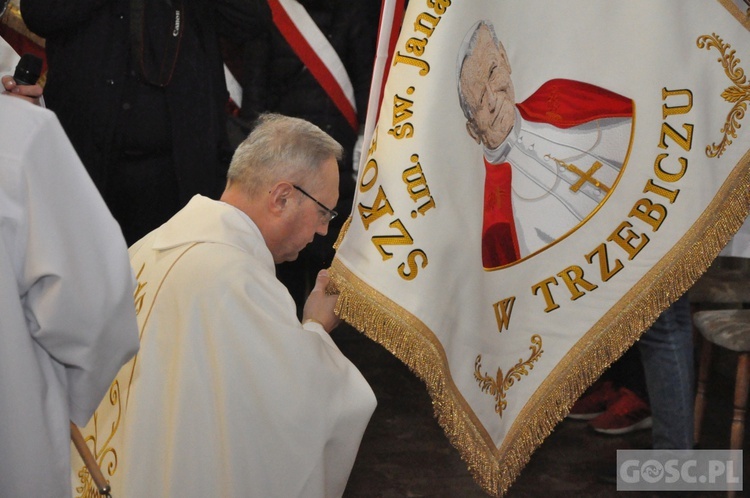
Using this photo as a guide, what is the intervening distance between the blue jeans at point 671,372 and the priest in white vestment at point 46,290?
204 cm

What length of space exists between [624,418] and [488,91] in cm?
203

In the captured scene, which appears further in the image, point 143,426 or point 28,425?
point 143,426

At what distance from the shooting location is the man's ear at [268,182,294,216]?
2525 mm

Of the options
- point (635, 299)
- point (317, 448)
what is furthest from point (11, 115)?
point (635, 299)

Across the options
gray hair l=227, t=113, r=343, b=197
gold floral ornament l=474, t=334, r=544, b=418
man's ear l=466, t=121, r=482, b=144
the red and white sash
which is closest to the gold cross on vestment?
man's ear l=466, t=121, r=482, b=144

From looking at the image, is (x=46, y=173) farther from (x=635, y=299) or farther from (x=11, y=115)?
(x=635, y=299)

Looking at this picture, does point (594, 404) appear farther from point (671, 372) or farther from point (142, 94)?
point (142, 94)

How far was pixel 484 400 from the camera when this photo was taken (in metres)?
2.70

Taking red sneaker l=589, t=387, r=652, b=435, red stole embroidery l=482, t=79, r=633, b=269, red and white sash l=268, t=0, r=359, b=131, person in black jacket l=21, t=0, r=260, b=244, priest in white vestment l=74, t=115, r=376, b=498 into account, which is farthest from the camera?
red sneaker l=589, t=387, r=652, b=435

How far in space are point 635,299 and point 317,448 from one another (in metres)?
0.97

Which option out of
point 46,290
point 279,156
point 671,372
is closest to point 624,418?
point 671,372

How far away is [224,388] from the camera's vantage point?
89.0 inches

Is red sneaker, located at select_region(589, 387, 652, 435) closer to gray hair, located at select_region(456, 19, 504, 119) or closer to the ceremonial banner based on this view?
the ceremonial banner

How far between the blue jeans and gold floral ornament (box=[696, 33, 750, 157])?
721 millimetres
